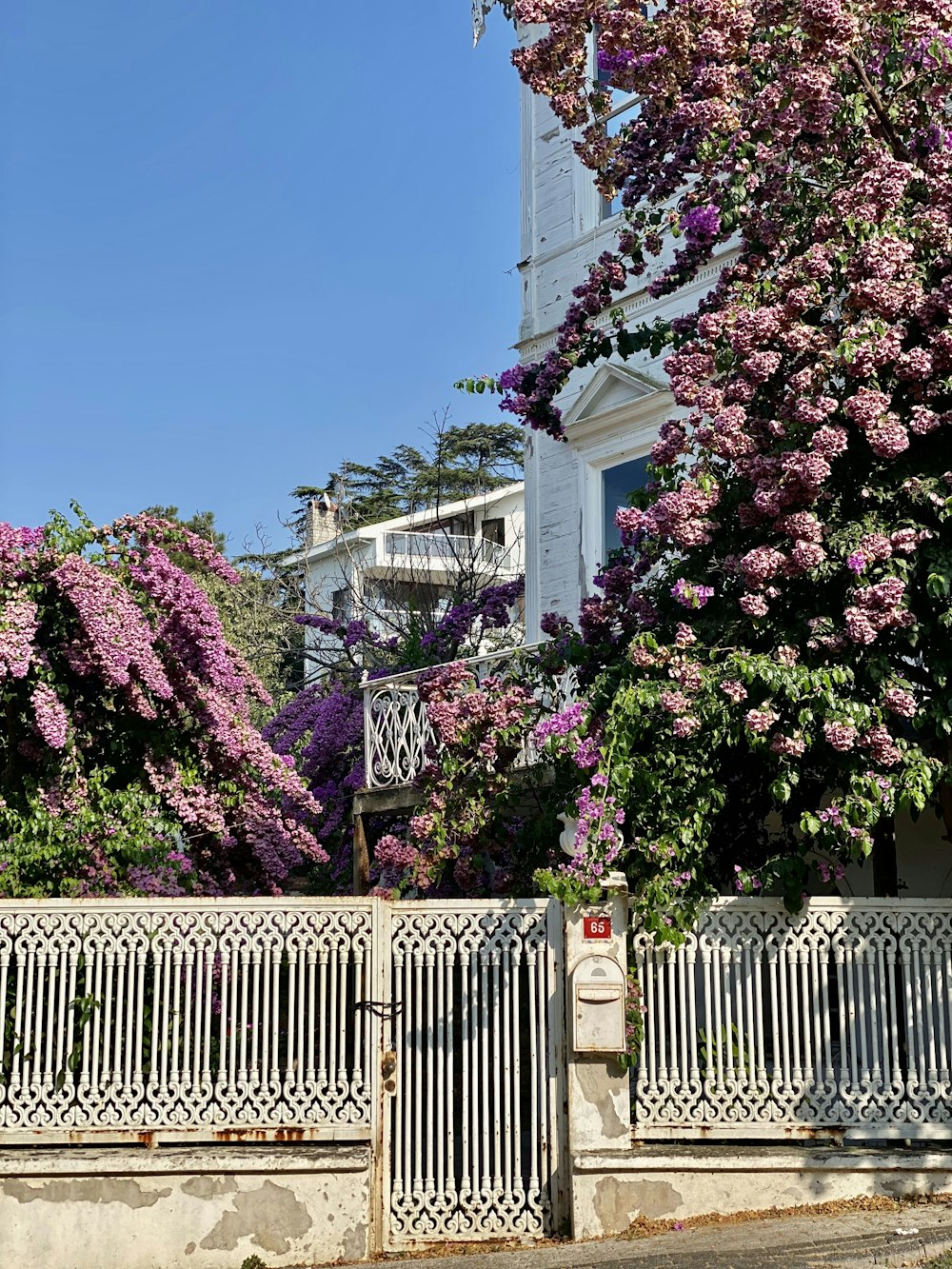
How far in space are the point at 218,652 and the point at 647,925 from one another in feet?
11.4

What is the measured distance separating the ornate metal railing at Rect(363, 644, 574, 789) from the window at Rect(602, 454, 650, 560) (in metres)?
1.63

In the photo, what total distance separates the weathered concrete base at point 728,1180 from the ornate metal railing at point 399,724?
160 inches

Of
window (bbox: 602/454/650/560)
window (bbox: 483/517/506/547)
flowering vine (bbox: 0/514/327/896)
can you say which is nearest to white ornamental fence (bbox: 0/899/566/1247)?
flowering vine (bbox: 0/514/327/896)

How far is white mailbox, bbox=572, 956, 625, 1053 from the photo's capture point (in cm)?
744

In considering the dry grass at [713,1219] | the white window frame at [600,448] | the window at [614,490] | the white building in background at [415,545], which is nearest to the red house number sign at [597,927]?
the dry grass at [713,1219]

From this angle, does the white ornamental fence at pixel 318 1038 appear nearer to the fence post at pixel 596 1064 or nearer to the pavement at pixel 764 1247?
the fence post at pixel 596 1064

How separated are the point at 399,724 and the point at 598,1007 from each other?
490 centimetres

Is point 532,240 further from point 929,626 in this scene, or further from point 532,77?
point 929,626

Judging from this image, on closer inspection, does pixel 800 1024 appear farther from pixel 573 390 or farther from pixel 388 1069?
pixel 573 390

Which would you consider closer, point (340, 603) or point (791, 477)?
point (791, 477)

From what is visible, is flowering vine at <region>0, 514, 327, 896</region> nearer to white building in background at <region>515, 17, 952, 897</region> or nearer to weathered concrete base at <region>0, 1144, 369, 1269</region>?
weathered concrete base at <region>0, 1144, 369, 1269</region>

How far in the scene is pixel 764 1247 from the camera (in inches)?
270

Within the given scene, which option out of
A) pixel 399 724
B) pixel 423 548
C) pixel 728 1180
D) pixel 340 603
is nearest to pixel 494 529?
pixel 423 548

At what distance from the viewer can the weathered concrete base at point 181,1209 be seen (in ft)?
23.7
